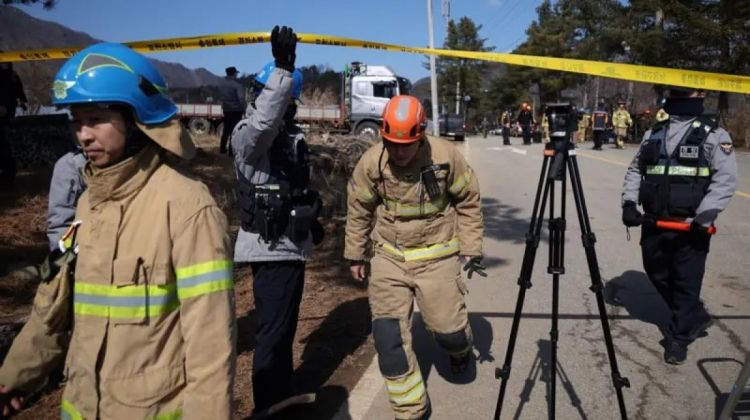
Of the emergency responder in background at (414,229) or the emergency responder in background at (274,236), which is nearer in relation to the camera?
the emergency responder in background at (274,236)

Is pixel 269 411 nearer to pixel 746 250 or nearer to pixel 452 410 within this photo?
pixel 452 410

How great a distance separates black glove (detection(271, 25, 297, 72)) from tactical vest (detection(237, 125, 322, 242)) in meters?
0.54

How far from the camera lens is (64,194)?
3.16 meters

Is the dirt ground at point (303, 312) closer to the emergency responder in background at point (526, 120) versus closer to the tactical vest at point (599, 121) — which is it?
the tactical vest at point (599, 121)

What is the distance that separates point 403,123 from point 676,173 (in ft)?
7.74

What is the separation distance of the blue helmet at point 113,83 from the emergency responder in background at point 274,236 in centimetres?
121

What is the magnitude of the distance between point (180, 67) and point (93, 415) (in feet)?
140

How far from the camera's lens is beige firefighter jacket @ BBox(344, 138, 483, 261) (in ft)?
11.6

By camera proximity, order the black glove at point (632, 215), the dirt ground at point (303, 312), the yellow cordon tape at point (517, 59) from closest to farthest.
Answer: the yellow cordon tape at point (517, 59) → the dirt ground at point (303, 312) → the black glove at point (632, 215)

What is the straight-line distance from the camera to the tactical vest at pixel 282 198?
3164 millimetres

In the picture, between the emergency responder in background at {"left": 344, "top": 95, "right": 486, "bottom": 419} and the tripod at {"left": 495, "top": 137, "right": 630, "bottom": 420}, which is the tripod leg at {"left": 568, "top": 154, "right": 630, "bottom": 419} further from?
the emergency responder in background at {"left": 344, "top": 95, "right": 486, "bottom": 419}

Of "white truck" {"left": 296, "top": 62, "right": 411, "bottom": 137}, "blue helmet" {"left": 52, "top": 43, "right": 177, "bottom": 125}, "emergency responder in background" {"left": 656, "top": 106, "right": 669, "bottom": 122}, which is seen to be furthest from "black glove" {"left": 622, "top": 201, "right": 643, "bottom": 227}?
"white truck" {"left": 296, "top": 62, "right": 411, "bottom": 137}

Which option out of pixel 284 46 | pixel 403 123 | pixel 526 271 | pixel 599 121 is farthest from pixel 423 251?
pixel 599 121

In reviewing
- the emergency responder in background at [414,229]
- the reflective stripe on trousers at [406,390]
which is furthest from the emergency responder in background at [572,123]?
the reflective stripe on trousers at [406,390]
